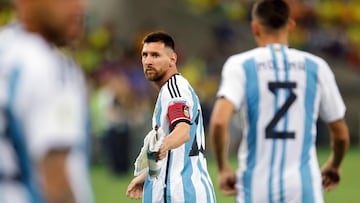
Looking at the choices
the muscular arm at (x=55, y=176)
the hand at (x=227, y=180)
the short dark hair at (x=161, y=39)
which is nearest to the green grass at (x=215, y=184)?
the short dark hair at (x=161, y=39)

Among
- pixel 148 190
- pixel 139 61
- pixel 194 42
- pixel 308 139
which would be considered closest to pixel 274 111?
pixel 308 139

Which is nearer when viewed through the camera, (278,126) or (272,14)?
(278,126)

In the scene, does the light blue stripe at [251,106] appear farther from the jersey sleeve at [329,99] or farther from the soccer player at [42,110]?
the soccer player at [42,110]

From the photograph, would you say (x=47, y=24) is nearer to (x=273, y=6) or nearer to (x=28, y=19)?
(x=28, y=19)

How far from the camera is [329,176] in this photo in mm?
7012

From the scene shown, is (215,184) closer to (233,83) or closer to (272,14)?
(272,14)

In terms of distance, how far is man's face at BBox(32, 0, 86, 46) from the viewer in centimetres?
368

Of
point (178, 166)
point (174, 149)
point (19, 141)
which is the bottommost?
point (19, 141)

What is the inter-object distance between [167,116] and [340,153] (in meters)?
1.16

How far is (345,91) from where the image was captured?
28203mm

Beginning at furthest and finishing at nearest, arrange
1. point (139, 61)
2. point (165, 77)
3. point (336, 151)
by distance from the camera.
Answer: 1. point (139, 61)
2. point (165, 77)
3. point (336, 151)

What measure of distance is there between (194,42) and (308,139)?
22.4 meters

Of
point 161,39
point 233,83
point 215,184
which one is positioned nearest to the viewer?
point 233,83

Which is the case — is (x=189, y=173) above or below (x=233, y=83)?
below
